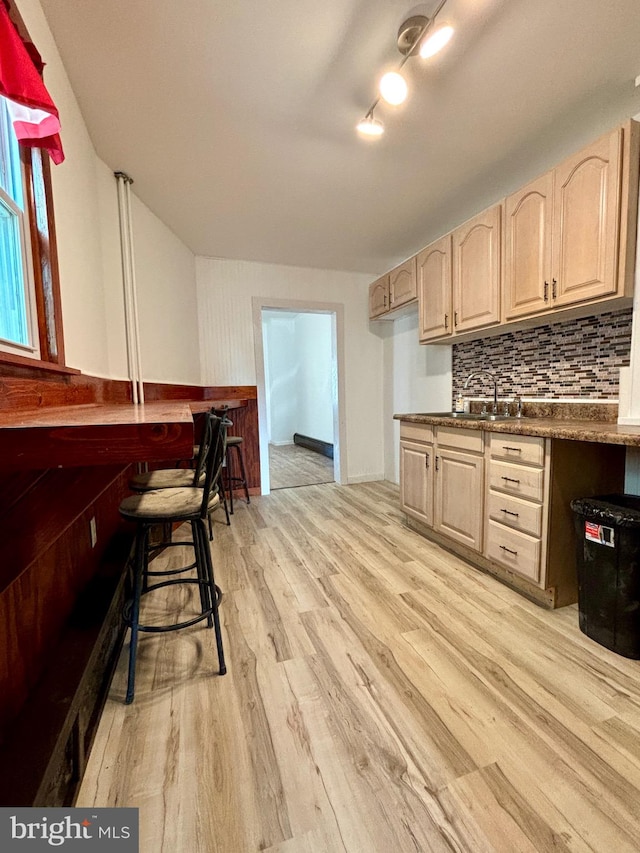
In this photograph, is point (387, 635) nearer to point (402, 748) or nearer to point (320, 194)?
point (402, 748)

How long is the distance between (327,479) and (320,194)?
3063mm

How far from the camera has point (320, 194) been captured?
2518 mm

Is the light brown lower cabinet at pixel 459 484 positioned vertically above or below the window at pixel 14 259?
below

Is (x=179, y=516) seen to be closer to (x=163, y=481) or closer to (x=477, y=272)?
(x=163, y=481)

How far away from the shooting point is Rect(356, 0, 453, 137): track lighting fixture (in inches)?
50.2

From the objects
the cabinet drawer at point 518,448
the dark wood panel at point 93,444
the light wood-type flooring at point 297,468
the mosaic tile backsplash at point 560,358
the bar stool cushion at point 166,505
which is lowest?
the light wood-type flooring at point 297,468

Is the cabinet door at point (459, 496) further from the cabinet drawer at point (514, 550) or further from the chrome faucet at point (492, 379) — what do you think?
the chrome faucet at point (492, 379)

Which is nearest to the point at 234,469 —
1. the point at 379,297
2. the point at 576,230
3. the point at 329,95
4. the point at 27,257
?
the point at 379,297

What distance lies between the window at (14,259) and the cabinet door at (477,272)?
2396 millimetres

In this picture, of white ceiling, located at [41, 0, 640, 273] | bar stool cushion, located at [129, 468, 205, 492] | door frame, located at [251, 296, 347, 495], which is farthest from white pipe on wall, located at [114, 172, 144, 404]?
door frame, located at [251, 296, 347, 495]

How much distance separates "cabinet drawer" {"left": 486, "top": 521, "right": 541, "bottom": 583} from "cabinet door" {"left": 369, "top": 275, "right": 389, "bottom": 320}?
2397 millimetres

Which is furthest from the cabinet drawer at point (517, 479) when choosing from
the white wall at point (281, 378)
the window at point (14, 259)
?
the white wall at point (281, 378)

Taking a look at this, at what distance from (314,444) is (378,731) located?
527 centimetres

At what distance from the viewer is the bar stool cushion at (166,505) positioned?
1359 mm
